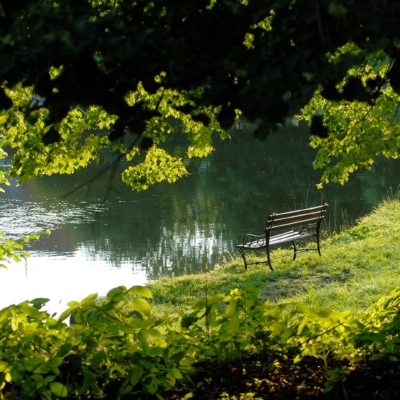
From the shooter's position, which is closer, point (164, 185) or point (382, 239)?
point (382, 239)

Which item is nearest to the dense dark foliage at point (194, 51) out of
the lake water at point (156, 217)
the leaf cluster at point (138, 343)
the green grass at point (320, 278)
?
the leaf cluster at point (138, 343)

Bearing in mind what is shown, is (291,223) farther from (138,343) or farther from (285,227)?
(138,343)

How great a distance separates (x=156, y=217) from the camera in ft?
71.4

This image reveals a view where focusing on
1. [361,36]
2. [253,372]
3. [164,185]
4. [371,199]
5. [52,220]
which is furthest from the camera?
[164,185]

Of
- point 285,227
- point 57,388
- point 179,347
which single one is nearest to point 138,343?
point 179,347

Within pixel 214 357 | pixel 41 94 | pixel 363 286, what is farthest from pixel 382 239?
pixel 41 94

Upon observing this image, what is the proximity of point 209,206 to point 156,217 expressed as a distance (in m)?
2.48

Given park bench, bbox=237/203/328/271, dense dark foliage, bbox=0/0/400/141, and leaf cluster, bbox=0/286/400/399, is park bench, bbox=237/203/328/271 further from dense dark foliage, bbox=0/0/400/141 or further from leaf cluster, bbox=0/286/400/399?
dense dark foliage, bbox=0/0/400/141

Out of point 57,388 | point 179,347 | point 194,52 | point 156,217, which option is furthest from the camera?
point 156,217

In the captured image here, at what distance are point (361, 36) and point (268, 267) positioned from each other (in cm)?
1004

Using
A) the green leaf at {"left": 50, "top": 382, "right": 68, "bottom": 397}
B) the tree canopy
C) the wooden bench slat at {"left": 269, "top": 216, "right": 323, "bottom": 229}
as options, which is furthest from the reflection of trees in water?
the tree canopy

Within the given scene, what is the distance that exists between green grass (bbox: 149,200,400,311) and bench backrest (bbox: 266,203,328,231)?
2.06 feet

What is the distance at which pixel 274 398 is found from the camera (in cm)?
378

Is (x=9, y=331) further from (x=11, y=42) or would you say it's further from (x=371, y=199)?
(x=371, y=199)
